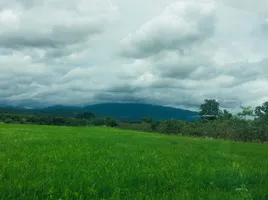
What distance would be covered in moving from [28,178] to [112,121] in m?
83.5

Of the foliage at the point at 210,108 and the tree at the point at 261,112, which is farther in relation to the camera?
the foliage at the point at 210,108

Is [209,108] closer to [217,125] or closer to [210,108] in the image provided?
[210,108]

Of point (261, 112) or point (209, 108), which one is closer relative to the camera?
point (261, 112)

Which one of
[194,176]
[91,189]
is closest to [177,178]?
[194,176]

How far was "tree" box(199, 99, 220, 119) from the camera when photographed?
248 feet

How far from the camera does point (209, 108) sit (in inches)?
3088

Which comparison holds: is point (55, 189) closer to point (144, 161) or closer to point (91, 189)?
point (91, 189)

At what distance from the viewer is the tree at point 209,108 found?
75606mm

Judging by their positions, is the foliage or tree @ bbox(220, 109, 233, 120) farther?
the foliage

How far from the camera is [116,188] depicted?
18.0 feet

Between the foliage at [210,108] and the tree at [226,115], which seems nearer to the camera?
the tree at [226,115]

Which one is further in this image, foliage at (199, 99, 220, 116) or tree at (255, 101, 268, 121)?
foliage at (199, 99, 220, 116)

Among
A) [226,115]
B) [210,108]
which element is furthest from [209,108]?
[226,115]

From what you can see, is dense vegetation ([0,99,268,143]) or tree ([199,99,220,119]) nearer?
dense vegetation ([0,99,268,143])
